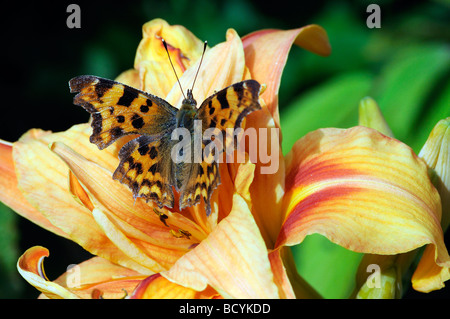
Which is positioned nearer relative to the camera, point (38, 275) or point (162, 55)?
point (38, 275)

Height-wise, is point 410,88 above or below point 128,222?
above

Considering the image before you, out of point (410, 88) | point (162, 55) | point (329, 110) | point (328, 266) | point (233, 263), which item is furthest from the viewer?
Answer: point (329, 110)

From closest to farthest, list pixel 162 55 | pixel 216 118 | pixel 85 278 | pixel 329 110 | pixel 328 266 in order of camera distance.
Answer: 1. pixel 216 118
2. pixel 85 278
3. pixel 162 55
4. pixel 328 266
5. pixel 329 110

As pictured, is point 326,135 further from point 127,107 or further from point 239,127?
point 127,107

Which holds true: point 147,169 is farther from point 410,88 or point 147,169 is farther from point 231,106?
point 410,88

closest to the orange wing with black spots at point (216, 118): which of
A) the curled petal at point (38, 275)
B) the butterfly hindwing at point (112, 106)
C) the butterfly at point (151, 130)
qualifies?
the butterfly at point (151, 130)

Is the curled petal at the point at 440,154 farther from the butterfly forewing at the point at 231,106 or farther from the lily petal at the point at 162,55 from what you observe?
the lily petal at the point at 162,55

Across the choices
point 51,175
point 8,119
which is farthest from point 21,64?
point 51,175

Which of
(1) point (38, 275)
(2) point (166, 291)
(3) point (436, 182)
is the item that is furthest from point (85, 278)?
(3) point (436, 182)
